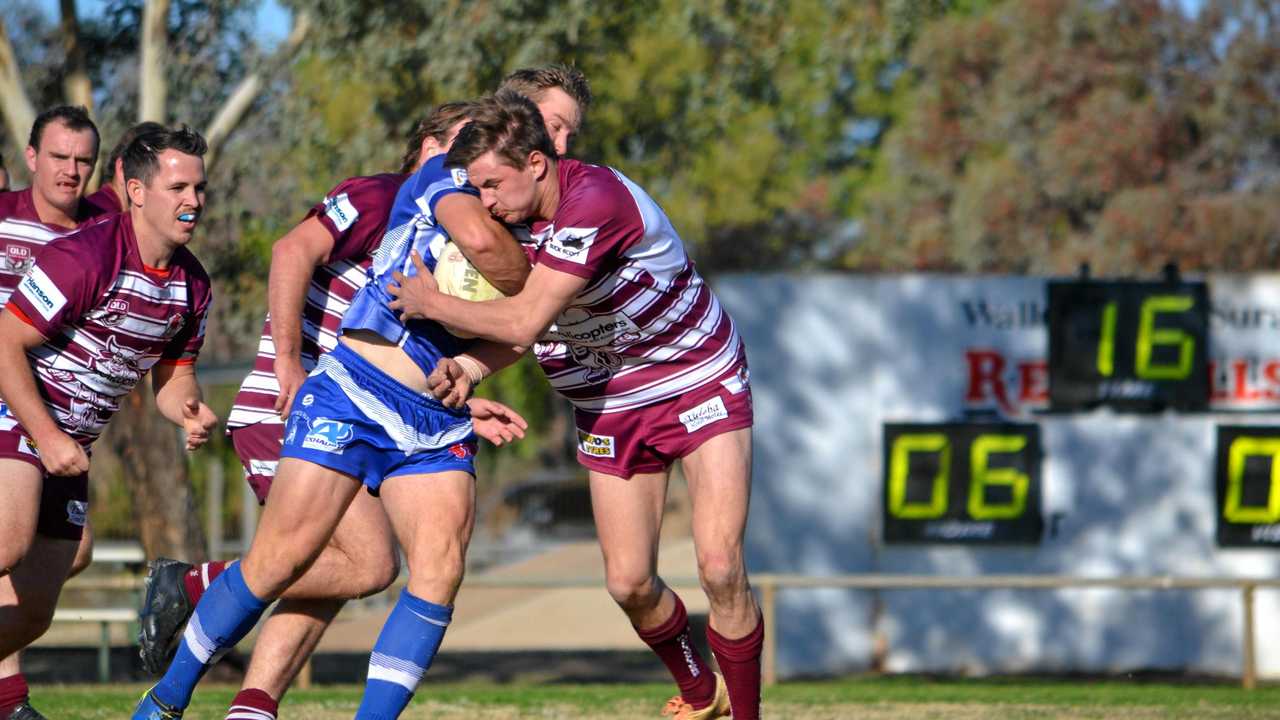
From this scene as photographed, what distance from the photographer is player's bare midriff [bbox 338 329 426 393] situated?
5316 millimetres

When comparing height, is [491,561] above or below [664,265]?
below

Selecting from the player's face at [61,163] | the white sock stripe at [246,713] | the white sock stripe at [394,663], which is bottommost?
the white sock stripe at [246,713]

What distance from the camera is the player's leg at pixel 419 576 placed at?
5.10 metres

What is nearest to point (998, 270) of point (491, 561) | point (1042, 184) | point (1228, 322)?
point (1042, 184)

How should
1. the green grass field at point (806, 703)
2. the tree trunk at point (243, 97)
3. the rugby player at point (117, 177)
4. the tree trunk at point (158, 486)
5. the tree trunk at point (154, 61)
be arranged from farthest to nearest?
the tree trunk at point (243, 97)
the tree trunk at point (154, 61)
the tree trunk at point (158, 486)
the green grass field at point (806, 703)
the rugby player at point (117, 177)

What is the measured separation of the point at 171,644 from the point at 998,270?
27.1 m

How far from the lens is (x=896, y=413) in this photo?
14.9 m

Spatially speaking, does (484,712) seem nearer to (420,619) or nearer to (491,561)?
(420,619)

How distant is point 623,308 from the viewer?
18.9 feet

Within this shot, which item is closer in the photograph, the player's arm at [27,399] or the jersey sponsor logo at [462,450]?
the jersey sponsor logo at [462,450]

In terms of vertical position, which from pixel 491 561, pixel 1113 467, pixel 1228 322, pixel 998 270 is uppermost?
pixel 998 270

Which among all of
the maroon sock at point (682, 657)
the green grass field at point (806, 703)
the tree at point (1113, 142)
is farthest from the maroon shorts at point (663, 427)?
the tree at point (1113, 142)

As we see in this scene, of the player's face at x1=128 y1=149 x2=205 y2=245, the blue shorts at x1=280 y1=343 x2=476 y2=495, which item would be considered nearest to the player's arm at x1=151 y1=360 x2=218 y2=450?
the player's face at x1=128 y1=149 x2=205 y2=245

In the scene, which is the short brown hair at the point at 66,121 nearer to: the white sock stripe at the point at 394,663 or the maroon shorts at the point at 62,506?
the maroon shorts at the point at 62,506
